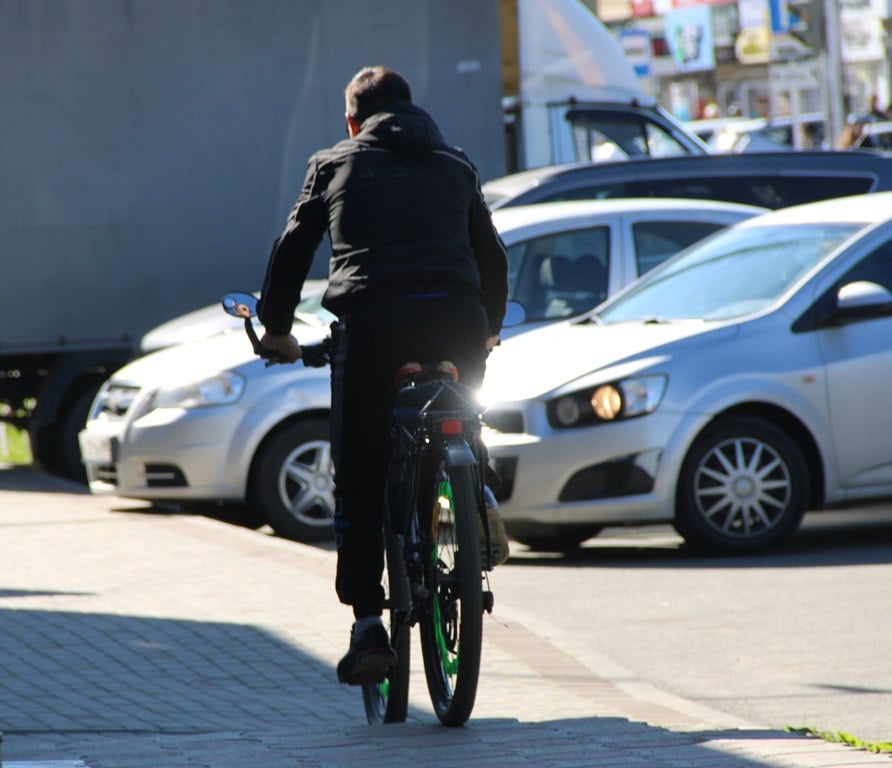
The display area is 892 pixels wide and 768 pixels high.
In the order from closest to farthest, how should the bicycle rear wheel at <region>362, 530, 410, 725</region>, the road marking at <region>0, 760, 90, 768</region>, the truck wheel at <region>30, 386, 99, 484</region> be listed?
1. the road marking at <region>0, 760, 90, 768</region>
2. the bicycle rear wheel at <region>362, 530, 410, 725</region>
3. the truck wheel at <region>30, 386, 99, 484</region>

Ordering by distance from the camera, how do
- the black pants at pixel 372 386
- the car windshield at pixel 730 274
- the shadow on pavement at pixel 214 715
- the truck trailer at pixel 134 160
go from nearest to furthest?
the shadow on pavement at pixel 214 715, the black pants at pixel 372 386, the car windshield at pixel 730 274, the truck trailer at pixel 134 160

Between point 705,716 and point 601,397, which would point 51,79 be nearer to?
point 601,397

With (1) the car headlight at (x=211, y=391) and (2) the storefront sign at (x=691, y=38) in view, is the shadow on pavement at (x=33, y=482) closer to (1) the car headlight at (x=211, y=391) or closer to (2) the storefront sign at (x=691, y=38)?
(1) the car headlight at (x=211, y=391)

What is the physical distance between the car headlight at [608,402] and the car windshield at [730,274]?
722mm

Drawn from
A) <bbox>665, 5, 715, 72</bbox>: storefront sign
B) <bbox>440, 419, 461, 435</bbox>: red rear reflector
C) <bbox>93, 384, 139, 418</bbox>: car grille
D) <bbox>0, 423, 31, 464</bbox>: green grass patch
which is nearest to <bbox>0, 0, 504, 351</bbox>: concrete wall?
<bbox>0, 423, 31, 464</bbox>: green grass patch

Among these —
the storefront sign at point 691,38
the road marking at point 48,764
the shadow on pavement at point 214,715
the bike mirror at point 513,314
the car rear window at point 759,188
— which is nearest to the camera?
the road marking at point 48,764

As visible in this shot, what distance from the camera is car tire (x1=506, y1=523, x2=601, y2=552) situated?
919 centimetres

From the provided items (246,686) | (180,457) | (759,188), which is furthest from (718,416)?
(759,188)

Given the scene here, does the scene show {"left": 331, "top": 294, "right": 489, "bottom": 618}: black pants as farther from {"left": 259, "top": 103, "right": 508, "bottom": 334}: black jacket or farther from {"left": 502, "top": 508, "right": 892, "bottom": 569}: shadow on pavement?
{"left": 502, "top": 508, "right": 892, "bottom": 569}: shadow on pavement

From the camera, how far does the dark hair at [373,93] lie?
17.3 ft

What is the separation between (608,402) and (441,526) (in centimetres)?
409

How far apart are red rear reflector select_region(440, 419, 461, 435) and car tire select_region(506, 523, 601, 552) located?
4.28m

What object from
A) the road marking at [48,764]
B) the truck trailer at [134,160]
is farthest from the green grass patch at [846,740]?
the truck trailer at [134,160]

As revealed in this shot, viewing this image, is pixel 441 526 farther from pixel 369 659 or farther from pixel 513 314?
pixel 513 314
